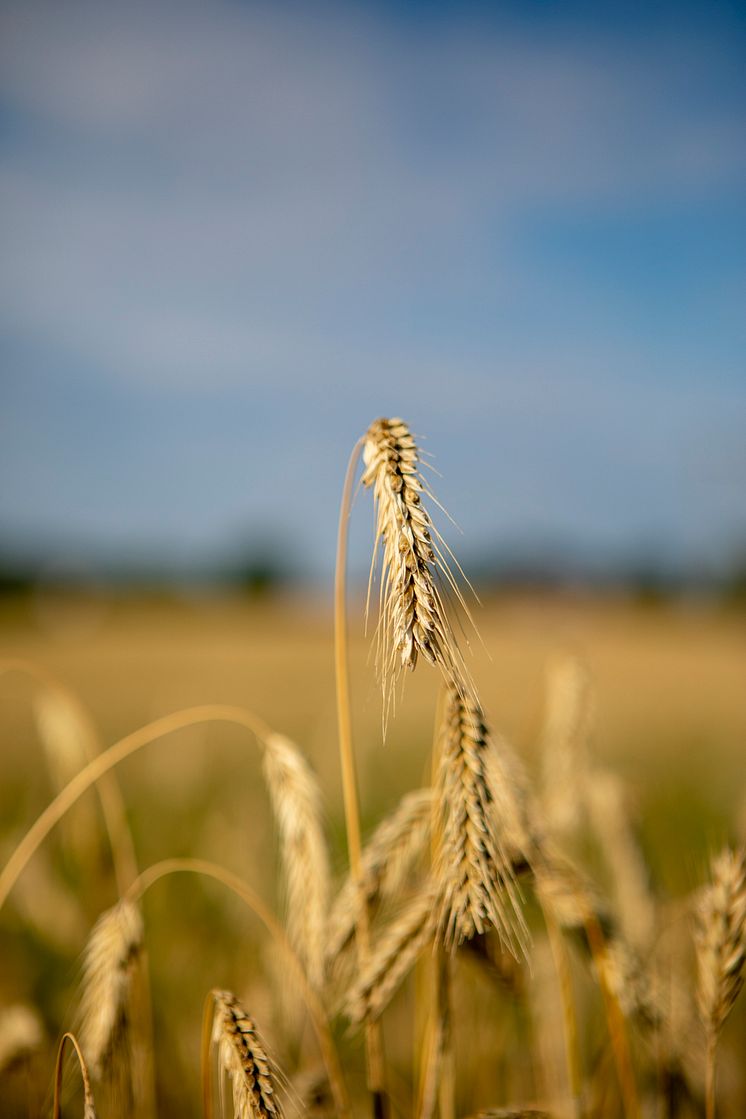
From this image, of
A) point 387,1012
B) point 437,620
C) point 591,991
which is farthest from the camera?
point 387,1012

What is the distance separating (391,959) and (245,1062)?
331 millimetres

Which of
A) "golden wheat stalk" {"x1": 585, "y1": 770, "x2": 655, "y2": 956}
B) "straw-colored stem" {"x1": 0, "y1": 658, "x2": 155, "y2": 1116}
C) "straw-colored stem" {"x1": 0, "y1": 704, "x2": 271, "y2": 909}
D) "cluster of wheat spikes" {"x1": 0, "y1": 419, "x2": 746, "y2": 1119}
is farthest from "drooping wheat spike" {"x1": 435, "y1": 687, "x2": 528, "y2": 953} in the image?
"golden wheat stalk" {"x1": 585, "y1": 770, "x2": 655, "y2": 956}

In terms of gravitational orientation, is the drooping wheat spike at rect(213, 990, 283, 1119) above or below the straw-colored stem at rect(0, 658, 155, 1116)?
below

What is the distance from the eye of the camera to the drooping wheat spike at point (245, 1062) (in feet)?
3.70

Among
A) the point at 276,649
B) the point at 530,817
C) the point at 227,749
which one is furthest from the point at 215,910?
the point at 276,649

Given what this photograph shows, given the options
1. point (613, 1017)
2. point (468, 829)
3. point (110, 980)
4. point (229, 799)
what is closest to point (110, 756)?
point (110, 980)

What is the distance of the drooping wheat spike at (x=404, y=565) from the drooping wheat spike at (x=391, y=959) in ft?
1.47

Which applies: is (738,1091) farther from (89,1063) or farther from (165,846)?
(165,846)

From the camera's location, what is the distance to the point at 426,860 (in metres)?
1.87

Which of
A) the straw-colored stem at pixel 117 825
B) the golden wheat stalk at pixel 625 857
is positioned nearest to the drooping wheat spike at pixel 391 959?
the straw-colored stem at pixel 117 825

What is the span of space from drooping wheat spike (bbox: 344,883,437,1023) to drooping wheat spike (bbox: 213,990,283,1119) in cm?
20

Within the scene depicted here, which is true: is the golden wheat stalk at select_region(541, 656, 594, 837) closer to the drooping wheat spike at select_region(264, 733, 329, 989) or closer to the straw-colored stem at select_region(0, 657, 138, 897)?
the drooping wheat spike at select_region(264, 733, 329, 989)

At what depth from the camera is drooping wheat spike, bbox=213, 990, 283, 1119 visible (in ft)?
3.70

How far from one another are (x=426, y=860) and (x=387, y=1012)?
5.14 feet
